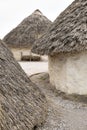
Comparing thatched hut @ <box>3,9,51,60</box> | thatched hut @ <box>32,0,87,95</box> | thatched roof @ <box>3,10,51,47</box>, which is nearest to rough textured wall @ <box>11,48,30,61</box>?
thatched hut @ <box>3,9,51,60</box>

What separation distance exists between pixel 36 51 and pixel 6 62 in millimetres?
4194

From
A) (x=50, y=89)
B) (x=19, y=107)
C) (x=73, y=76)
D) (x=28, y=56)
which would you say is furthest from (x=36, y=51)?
(x=28, y=56)

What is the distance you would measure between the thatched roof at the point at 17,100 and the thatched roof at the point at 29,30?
1500cm

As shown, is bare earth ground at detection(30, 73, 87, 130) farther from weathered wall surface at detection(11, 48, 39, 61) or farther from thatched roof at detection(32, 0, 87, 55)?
weathered wall surface at detection(11, 48, 39, 61)

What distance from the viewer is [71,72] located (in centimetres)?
949

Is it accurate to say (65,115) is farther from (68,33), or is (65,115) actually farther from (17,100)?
(68,33)

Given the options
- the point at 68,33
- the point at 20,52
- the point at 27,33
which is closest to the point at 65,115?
the point at 68,33

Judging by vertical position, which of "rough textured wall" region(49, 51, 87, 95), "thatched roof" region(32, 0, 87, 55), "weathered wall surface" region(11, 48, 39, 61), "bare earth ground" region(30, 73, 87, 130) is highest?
"thatched roof" region(32, 0, 87, 55)

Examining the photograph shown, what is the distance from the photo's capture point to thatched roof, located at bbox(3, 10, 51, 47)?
74.0 ft

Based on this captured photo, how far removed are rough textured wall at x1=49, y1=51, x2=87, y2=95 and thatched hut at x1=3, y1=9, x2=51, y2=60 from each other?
12320 millimetres

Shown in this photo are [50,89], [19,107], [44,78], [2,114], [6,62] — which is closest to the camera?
[2,114]

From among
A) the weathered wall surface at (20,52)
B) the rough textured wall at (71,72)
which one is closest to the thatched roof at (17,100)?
the rough textured wall at (71,72)

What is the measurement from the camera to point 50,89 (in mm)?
10797

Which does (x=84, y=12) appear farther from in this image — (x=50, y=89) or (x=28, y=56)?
(x=28, y=56)
